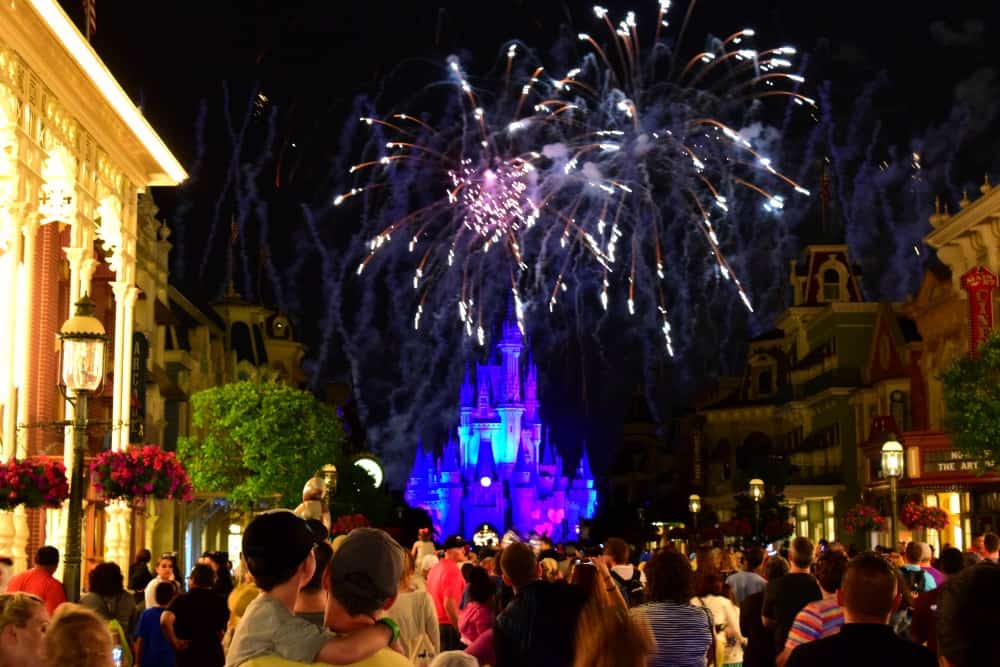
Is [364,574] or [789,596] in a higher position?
[364,574]

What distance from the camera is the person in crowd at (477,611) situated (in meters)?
13.2

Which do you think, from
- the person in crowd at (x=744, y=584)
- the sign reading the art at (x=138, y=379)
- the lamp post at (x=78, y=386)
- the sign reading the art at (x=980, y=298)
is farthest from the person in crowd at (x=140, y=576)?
the sign reading the art at (x=980, y=298)

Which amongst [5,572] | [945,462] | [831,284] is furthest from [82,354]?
[831,284]

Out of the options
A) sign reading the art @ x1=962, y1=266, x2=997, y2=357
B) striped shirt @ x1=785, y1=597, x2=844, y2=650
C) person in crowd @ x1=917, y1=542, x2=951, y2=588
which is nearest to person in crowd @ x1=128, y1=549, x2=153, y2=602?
person in crowd @ x1=917, y1=542, x2=951, y2=588

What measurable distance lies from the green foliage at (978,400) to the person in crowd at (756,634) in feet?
79.9

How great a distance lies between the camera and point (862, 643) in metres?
6.18

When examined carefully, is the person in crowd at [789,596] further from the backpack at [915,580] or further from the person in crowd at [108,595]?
the person in crowd at [108,595]

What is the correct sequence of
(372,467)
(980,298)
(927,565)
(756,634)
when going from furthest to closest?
(372,467)
(980,298)
(927,565)
(756,634)

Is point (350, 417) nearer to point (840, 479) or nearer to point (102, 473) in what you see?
point (840, 479)

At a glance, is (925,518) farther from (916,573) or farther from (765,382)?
(765,382)

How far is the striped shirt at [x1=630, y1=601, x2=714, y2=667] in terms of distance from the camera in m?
9.88

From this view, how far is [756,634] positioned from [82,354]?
22.1ft

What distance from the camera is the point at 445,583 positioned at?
17.3 m

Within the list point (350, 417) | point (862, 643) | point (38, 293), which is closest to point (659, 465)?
point (350, 417)
